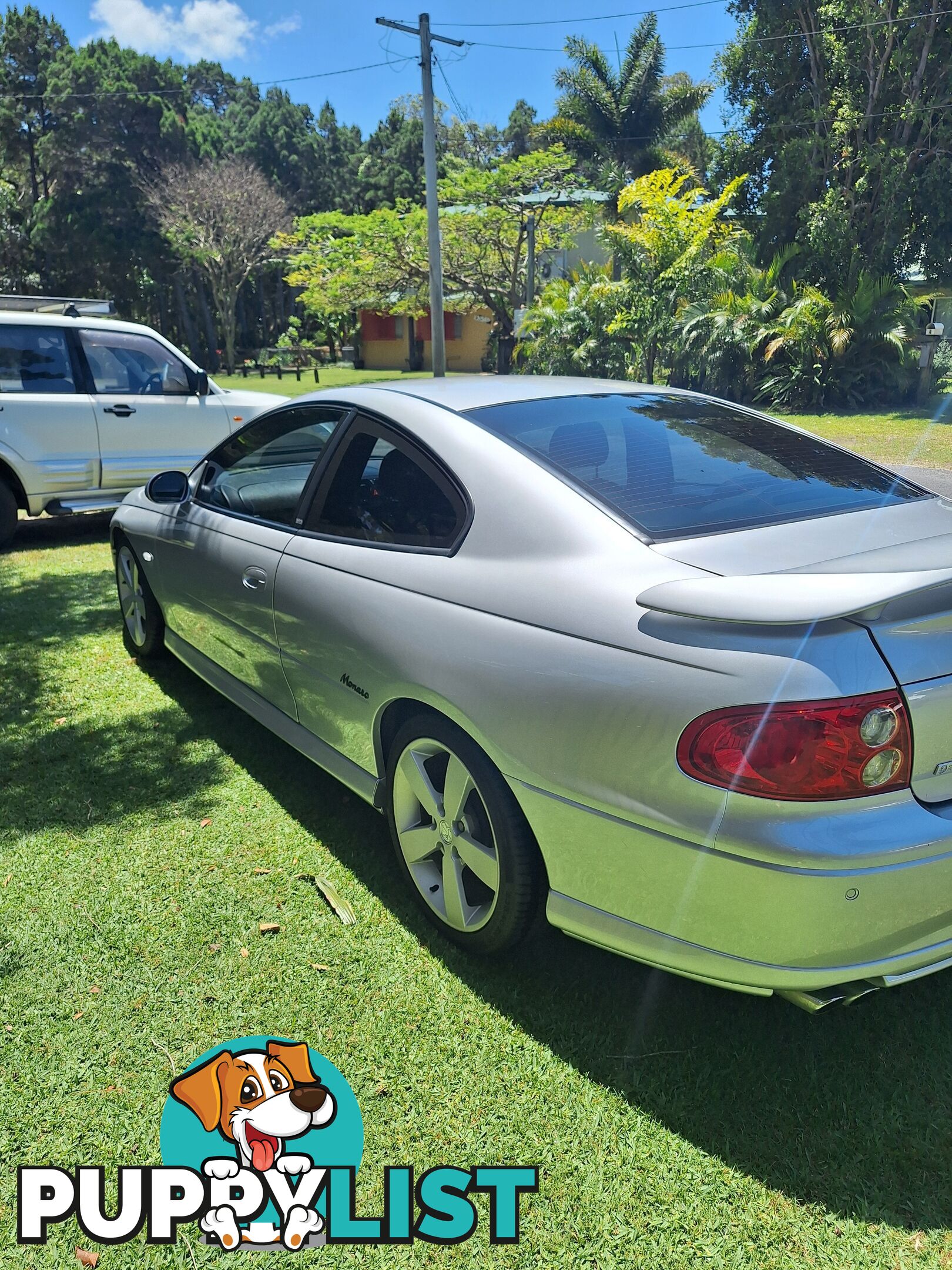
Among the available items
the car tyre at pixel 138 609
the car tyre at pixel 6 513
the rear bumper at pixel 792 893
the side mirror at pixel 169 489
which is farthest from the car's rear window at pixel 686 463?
the car tyre at pixel 6 513

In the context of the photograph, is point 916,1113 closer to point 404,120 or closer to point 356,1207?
point 356,1207

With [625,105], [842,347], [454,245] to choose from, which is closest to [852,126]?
[842,347]

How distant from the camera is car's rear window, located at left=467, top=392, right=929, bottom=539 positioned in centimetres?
240

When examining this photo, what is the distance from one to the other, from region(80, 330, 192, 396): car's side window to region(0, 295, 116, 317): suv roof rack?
0.34m

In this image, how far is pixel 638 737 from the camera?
1951mm

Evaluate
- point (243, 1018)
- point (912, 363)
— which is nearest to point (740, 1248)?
point (243, 1018)

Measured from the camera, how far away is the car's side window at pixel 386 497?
2.66 meters

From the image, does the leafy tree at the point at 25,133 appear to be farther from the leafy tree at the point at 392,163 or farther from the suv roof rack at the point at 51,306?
the suv roof rack at the point at 51,306

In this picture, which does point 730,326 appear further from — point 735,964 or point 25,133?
point 25,133

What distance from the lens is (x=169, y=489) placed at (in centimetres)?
415

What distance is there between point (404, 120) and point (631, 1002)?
222 ft

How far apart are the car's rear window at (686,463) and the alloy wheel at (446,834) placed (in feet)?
2.75

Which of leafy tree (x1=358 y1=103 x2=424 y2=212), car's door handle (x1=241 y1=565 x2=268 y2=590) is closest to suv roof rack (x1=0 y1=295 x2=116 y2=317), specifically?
car's door handle (x1=241 y1=565 x2=268 y2=590)

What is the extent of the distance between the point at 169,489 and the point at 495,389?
1.76 m
